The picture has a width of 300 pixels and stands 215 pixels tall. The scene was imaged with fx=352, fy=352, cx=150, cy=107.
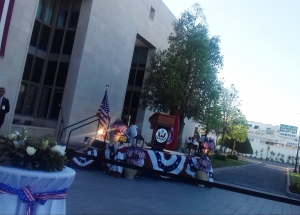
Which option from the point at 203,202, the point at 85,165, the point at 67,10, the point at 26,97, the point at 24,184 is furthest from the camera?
the point at 67,10

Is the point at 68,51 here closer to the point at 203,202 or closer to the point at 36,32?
the point at 36,32

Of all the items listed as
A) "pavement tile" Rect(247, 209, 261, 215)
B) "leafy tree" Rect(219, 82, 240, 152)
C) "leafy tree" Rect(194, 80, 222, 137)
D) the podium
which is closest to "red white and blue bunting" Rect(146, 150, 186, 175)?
the podium

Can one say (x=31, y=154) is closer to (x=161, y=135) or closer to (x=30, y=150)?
(x=30, y=150)

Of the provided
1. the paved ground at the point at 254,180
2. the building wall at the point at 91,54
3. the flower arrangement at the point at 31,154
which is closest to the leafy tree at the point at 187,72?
the building wall at the point at 91,54

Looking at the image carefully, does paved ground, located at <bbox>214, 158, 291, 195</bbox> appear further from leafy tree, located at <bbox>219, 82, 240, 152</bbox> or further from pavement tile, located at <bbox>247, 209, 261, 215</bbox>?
leafy tree, located at <bbox>219, 82, 240, 152</bbox>

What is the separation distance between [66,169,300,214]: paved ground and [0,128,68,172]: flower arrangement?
2.20m

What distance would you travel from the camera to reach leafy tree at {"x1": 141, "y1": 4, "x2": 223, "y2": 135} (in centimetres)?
2142

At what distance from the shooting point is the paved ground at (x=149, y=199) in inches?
297

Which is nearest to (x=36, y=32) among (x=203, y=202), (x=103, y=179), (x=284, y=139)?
(x=103, y=179)

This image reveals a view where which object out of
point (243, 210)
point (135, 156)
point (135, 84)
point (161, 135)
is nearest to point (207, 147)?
point (161, 135)

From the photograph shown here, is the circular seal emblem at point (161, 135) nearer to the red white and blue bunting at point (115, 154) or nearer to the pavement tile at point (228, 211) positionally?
the red white and blue bunting at point (115, 154)

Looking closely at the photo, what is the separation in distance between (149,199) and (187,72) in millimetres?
14007

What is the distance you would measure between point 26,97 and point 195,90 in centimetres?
1011

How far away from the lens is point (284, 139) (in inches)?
4712
